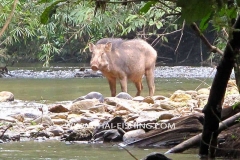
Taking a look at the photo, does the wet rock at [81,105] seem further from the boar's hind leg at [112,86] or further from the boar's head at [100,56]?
the boar's head at [100,56]

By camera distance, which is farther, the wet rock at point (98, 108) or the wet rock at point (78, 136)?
the wet rock at point (98, 108)

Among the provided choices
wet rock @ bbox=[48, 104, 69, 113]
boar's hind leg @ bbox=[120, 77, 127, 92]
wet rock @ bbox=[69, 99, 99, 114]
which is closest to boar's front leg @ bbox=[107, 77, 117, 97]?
boar's hind leg @ bbox=[120, 77, 127, 92]

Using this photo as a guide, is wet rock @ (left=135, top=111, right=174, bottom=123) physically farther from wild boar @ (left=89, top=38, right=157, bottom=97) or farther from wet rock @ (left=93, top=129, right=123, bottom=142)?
wild boar @ (left=89, top=38, right=157, bottom=97)

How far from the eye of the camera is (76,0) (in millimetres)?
1922

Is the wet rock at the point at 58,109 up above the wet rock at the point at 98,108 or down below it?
below

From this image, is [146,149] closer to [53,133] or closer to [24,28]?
[53,133]

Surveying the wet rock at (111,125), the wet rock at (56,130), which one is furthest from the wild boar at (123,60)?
the wet rock at (111,125)

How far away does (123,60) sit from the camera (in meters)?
11.7

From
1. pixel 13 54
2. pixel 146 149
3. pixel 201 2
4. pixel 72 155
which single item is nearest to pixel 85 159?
pixel 72 155

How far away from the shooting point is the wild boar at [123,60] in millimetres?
11242

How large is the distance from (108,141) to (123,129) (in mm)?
239

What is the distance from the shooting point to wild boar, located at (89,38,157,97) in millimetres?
11242

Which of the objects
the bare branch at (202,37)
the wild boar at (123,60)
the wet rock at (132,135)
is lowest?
the wild boar at (123,60)

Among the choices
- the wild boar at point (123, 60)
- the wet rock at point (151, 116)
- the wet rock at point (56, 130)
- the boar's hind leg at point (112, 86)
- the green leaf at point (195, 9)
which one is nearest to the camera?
the green leaf at point (195, 9)
